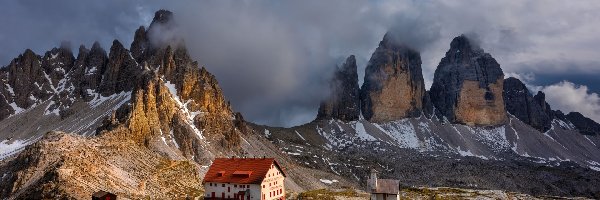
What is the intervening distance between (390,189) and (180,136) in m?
115

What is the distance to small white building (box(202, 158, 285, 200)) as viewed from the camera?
89.6 meters

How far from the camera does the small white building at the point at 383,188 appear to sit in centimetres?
9050

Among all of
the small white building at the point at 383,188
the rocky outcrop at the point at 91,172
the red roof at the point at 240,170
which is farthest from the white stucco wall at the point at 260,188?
the small white building at the point at 383,188

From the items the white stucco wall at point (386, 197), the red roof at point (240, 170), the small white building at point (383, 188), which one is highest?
the red roof at point (240, 170)

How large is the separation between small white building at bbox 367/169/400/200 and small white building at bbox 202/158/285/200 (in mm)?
17243

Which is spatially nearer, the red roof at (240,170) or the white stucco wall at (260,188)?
the white stucco wall at (260,188)

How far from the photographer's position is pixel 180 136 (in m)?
190

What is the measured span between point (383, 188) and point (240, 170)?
25.2 meters

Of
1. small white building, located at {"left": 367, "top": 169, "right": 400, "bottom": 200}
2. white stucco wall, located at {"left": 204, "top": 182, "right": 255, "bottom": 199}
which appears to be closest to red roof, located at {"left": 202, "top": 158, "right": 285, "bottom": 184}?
white stucco wall, located at {"left": 204, "top": 182, "right": 255, "bottom": 199}

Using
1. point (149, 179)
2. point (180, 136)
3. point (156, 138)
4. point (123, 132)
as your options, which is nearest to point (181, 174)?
point (149, 179)

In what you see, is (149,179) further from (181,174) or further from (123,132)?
(123,132)

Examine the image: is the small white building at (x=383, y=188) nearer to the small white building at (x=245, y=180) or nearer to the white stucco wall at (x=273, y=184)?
the white stucco wall at (x=273, y=184)

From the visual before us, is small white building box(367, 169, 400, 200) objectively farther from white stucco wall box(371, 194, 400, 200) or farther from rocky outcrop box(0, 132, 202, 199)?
rocky outcrop box(0, 132, 202, 199)

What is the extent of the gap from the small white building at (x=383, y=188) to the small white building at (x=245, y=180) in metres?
17.2
